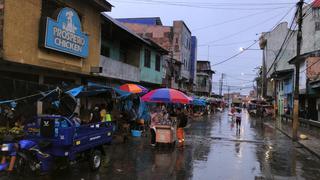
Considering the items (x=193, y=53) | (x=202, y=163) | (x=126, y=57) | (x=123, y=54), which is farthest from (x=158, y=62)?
(x=193, y=53)

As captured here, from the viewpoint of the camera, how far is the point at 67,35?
19.1 m

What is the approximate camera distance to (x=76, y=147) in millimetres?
10656

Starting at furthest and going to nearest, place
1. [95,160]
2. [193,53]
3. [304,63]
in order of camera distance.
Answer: [193,53]
[304,63]
[95,160]

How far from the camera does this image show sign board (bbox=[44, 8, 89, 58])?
17.7 metres

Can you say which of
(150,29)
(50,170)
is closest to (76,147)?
(50,170)

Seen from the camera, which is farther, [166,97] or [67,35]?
[67,35]

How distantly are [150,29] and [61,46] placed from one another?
39692mm

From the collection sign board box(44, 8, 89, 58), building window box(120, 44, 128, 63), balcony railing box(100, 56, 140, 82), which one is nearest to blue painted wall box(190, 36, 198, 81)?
building window box(120, 44, 128, 63)

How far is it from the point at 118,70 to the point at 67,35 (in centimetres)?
843

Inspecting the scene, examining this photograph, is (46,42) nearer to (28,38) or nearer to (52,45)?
(52,45)

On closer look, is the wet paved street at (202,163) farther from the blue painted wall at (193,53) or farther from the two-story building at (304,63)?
the blue painted wall at (193,53)

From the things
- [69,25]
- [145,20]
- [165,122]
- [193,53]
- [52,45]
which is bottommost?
[165,122]

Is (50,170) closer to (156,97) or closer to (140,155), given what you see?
(140,155)

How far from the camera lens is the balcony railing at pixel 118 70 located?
24.9 metres
